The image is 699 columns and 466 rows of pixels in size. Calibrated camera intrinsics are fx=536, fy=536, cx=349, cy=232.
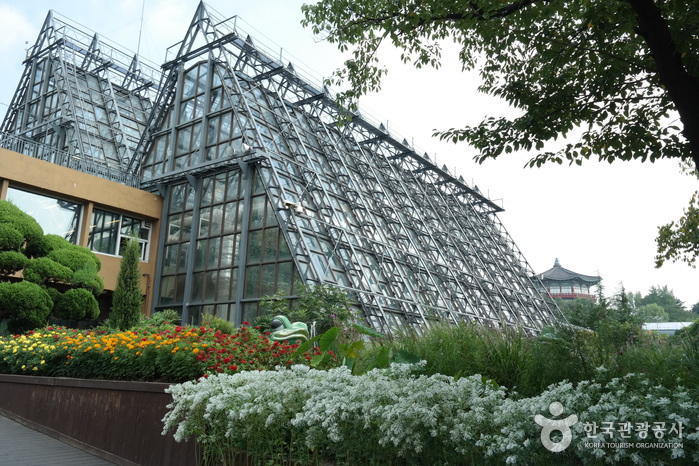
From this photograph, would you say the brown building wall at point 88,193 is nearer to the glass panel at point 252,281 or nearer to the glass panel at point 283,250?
the glass panel at point 252,281

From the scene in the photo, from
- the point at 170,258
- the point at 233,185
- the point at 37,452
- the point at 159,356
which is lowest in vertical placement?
the point at 37,452

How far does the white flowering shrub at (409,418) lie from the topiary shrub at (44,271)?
11439 mm

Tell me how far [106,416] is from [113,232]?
15.6 m

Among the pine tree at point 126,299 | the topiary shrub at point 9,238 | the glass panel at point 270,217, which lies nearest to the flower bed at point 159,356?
the pine tree at point 126,299

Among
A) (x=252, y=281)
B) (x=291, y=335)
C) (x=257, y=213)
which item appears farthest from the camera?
(x=257, y=213)

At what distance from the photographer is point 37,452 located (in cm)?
755

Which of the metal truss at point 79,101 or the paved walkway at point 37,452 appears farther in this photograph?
the metal truss at point 79,101

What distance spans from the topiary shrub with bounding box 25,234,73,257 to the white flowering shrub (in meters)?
12.1

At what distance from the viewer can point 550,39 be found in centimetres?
585

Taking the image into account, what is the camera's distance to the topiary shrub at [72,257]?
15.8 meters

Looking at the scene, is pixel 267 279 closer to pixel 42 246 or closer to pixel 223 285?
pixel 223 285

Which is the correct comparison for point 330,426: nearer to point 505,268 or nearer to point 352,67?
point 352,67

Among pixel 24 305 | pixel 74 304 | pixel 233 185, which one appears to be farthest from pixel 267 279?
pixel 24 305

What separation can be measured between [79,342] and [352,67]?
7.21 m
